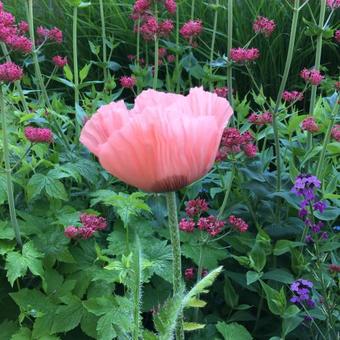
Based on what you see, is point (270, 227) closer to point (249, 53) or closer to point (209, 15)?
point (249, 53)

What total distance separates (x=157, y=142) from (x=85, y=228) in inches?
35.2

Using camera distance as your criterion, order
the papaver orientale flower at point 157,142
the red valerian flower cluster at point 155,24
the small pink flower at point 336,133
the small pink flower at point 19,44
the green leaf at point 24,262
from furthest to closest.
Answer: the red valerian flower cluster at point 155,24 → the small pink flower at point 336,133 → the small pink flower at point 19,44 → the green leaf at point 24,262 → the papaver orientale flower at point 157,142

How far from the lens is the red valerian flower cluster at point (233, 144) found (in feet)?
5.94

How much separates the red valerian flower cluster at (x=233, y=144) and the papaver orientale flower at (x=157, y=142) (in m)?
0.85

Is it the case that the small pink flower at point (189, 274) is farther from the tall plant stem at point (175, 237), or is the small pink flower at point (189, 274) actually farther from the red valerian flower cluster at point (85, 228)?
the tall plant stem at point (175, 237)

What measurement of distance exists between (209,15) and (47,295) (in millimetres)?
2684

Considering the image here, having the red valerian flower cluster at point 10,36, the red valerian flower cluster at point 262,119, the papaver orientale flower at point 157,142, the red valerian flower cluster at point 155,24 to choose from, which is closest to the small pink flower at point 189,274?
the red valerian flower cluster at point 262,119

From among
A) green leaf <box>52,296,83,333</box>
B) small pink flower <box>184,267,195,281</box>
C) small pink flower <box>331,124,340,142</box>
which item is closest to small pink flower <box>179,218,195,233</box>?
small pink flower <box>184,267,195,281</box>

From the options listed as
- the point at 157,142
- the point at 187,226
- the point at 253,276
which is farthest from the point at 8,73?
the point at 157,142

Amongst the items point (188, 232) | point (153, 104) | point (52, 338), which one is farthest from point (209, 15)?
point (153, 104)

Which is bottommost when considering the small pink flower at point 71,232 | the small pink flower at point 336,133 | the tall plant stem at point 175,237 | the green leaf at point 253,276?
the green leaf at point 253,276

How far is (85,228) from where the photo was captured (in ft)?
5.71

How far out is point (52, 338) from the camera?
5.56 ft

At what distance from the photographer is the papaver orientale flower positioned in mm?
890
